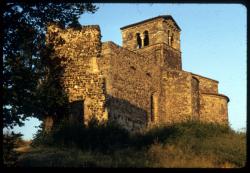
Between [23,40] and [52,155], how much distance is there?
4.16m

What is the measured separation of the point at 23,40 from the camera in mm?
10875

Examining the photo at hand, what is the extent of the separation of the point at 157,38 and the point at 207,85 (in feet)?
25.8

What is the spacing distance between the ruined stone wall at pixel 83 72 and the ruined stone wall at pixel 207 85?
19.2 meters

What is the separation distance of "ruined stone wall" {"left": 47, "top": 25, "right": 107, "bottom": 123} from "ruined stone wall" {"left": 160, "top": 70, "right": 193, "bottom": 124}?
1620 cm

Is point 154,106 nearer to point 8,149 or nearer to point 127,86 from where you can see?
point 127,86

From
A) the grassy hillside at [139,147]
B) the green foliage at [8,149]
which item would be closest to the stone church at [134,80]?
the grassy hillside at [139,147]

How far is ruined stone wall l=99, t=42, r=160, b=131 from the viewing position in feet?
87.6

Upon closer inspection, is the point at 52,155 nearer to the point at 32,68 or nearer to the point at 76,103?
the point at 32,68

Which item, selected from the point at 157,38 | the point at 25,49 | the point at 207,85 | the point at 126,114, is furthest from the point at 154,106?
the point at 25,49

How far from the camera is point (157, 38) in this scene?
139 feet

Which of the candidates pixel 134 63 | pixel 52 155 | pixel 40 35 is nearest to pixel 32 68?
pixel 40 35

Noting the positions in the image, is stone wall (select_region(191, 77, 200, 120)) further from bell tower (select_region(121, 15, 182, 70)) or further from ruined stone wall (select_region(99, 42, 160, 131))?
bell tower (select_region(121, 15, 182, 70))

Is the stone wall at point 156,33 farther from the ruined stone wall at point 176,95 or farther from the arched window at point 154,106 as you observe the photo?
the arched window at point 154,106

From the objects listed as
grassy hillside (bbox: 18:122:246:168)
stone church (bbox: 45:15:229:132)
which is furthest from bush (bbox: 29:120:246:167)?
stone church (bbox: 45:15:229:132)
